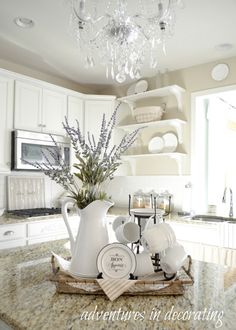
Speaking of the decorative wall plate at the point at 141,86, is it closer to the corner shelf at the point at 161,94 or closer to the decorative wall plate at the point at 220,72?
A: the corner shelf at the point at 161,94

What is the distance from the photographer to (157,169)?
140 inches

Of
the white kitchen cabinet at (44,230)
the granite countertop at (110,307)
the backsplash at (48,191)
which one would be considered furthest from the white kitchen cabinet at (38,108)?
the granite countertop at (110,307)

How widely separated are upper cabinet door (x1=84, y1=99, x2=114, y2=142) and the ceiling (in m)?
0.35

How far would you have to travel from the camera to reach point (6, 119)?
9.75 feet

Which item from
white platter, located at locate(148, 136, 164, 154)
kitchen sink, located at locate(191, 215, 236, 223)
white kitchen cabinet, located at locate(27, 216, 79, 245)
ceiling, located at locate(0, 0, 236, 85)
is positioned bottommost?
white kitchen cabinet, located at locate(27, 216, 79, 245)

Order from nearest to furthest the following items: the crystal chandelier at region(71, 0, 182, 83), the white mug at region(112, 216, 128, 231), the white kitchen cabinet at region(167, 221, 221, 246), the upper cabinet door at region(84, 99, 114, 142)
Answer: the white mug at region(112, 216, 128, 231) < the crystal chandelier at region(71, 0, 182, 83) < the white kitchen cabinet at region(167, 221, 221, 246) < the upper cabinet door at region(84, 99, 114, 142)

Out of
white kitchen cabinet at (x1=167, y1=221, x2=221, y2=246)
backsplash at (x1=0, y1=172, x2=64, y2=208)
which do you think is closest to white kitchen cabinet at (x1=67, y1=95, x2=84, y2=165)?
backsplash at (x1=0, y1=172, x2=64, y2=208)

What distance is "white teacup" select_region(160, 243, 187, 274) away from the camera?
100 cm

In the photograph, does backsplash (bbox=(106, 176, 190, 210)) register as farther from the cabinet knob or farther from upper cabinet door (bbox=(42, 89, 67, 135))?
the cabinet knob

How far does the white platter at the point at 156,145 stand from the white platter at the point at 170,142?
0.04 metres

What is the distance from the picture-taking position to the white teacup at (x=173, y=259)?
1.00 metres

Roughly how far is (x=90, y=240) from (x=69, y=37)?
2.19m

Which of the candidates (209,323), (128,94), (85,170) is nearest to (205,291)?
(209,323)

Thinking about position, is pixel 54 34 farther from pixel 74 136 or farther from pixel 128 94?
pixel 74 136
